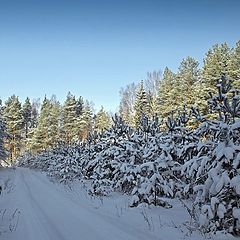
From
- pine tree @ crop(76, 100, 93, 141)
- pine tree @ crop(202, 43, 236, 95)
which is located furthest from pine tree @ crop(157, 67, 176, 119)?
pine tree @ crop(76, 100, 93, 141)

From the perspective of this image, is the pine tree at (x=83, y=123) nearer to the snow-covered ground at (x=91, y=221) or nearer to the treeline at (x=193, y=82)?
the treeline at (x=193, y=82)

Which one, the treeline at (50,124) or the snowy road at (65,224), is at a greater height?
the treeline at (50,124)

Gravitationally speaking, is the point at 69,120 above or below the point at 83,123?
above

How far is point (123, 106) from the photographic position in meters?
82.4

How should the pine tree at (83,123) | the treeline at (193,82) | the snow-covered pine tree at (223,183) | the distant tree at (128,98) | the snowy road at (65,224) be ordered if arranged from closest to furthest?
the snow-covered pine tree at (223,183) → the snowy road at (65,224) → the treeline at (193,82) → the pine tree at (83,123) → the distant tree at (128,98)

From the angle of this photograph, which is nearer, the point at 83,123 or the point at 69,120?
the point at 69,120

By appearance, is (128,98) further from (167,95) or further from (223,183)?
(223,183)

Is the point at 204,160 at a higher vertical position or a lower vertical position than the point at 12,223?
higher

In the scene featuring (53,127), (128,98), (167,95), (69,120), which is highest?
(128,98)

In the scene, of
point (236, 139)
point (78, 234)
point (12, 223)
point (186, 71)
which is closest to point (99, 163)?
point (12, 223)

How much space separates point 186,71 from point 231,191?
39.4 m

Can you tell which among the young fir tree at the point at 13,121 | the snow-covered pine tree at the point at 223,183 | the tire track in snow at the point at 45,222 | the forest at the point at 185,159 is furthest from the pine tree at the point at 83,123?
the snow-covered pine tree at the point at 223,183

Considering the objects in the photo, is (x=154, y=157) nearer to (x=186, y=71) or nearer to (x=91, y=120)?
(x=186, y=71)

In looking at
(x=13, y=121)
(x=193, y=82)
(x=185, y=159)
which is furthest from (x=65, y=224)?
(x=13, y=121)
